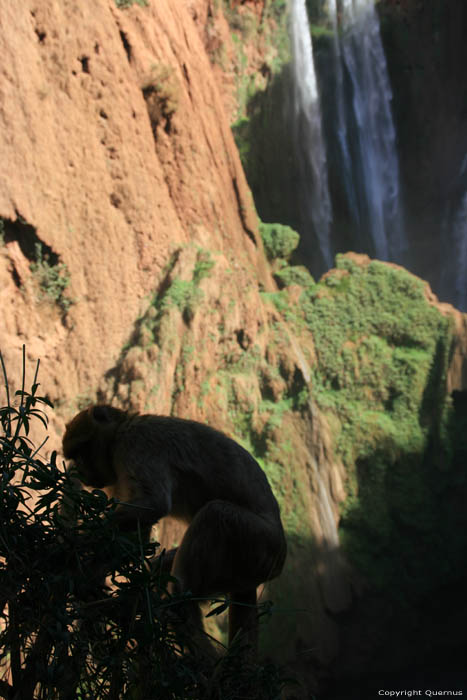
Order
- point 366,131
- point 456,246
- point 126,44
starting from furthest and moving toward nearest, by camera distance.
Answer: point 366,131, point 456,246, point 126,44

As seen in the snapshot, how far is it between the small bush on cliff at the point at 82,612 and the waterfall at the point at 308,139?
427 inches

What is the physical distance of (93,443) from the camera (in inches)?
104

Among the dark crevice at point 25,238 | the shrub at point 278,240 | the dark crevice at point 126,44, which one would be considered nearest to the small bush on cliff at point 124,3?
the dark crevice at point 126,44

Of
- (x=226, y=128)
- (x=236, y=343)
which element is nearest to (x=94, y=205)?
(x=236, y=343)

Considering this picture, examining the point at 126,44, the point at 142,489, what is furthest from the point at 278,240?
the point at 142,489

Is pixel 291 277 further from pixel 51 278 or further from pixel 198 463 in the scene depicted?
pixel 198 463

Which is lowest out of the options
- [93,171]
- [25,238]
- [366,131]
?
[25,238]

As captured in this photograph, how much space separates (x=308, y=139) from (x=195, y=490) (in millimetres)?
11033

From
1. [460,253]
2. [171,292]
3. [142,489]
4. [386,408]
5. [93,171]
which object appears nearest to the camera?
[142,489]

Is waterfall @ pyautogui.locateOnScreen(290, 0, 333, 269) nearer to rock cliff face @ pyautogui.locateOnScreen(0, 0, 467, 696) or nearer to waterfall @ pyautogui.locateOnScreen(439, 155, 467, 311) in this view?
waterfall @ pyautogui.locateOnScreen(439, 155, 467, 311)

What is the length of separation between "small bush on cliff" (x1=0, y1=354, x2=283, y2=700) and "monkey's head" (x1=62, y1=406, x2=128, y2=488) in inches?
45.3

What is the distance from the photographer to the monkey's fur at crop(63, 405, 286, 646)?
2.42m

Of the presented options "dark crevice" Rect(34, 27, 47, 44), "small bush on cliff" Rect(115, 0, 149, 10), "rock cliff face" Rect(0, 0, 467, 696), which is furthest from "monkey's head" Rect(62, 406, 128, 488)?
"small bush on cliff" Rect(115, 0, 149, 10)

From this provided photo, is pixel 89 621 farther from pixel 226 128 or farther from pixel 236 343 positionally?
pixel 226 128
